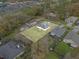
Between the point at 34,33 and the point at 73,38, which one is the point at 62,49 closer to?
the point at 73,38

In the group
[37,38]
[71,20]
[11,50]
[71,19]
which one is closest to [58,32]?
[37,38]

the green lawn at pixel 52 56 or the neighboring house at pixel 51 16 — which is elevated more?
the green lawn at pixel 52 56

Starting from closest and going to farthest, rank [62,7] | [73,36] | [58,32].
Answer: [73,36] < [58,32] < [62,7]

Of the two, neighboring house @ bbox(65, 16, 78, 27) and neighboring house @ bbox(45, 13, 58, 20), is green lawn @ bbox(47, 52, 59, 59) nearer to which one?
neighboring house @ bbox(65, 16, 78, 27)

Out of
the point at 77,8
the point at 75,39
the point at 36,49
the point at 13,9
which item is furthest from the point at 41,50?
the point at 77,8

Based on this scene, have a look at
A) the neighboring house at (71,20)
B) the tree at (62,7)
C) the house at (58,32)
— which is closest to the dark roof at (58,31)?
the house at (58,32)

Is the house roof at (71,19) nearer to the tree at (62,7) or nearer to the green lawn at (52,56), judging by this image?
the tree at (62,7)

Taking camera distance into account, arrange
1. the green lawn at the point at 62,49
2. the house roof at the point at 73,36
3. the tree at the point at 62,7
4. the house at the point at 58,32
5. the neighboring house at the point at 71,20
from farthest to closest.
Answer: the tree at the point at 62,7
the neighboring house at the point at 71,20
the house at the point at 58,32
the house roof at the point at 73,36
the green lawn at the point at 62,49

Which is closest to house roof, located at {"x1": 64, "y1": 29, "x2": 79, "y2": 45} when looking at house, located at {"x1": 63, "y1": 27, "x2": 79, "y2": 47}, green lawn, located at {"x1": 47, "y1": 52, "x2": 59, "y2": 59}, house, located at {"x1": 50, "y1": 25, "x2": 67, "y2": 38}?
house, located at {"x1": 63, "y1": 27, "x2": 79, "y2": 47}
